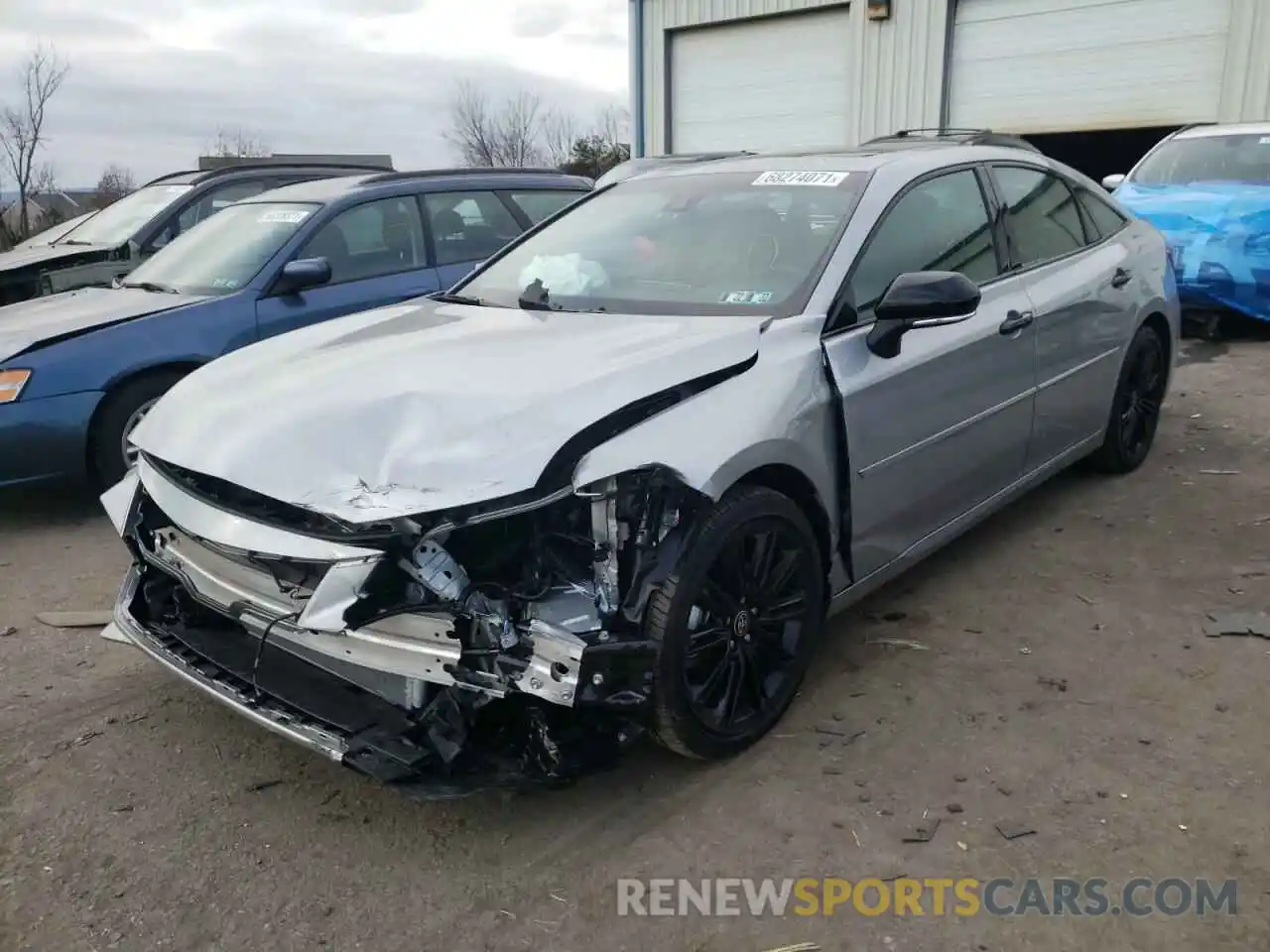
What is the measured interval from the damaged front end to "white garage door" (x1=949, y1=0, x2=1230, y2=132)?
556 inches

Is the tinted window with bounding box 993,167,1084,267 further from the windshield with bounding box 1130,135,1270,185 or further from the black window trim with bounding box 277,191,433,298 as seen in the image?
the windshield with bounding box 1130,135,1270,185

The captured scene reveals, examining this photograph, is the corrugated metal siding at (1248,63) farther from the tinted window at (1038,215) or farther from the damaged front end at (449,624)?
the damaged front end at (449,624)

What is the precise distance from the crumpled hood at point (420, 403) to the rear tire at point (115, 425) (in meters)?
2.10

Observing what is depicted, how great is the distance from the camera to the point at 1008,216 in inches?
166

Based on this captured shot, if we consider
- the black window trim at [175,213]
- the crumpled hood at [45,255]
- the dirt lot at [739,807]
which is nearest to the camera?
the dirt lot at [739,807]

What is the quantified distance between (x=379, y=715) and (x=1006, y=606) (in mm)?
2455

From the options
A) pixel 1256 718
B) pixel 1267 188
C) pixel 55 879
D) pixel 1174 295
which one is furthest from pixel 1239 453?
pixel 55 879

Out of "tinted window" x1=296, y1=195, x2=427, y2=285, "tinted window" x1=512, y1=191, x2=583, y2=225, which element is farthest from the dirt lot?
"tinted window" x1=512, y1=191, x2=583, y2=225

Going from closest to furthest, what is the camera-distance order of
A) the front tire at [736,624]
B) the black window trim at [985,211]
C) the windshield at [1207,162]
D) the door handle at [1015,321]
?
the front tire at [736,624]
the black window trim at [985,211]
the door handle at [1015,321]
the windshield at [1207,162]

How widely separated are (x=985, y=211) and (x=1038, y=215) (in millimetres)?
509

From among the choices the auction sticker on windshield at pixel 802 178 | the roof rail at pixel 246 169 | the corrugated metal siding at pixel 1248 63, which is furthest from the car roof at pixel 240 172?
the corrugated metal siding at pixel 1248 63

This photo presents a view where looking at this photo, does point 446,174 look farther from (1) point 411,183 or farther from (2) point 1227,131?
(2) point 1227,131

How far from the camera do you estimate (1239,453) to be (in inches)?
225

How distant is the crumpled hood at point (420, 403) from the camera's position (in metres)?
2.46
